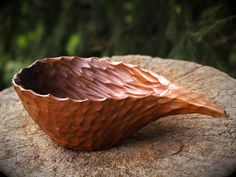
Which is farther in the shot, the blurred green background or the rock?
the blurred green background

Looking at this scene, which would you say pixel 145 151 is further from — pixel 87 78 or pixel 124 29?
pixel 124 29

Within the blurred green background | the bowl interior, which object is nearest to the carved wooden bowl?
the bowl interior

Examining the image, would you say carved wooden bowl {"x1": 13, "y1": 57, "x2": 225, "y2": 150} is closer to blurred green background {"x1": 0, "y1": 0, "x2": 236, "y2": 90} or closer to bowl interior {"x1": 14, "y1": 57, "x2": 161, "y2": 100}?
bowl interior {"x1": 14, "y1": 57, "x2": 161, "y2": 100}

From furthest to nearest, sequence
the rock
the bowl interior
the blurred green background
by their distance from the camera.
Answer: the blurred green background
the bowl interior
the rock

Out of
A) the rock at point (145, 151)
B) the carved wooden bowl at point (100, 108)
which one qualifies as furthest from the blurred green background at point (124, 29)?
the carved wooden bowl at point (100, 108)

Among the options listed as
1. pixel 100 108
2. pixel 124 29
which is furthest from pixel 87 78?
pixel 124 29

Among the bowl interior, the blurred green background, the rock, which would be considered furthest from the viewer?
the blurred green background
